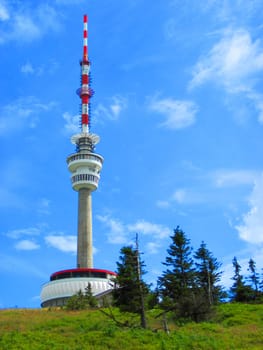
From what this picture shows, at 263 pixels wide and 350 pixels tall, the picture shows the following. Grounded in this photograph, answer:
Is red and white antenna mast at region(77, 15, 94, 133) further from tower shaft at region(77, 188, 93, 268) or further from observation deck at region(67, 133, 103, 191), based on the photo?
tower shaft at region(77, 188, 93, 268)

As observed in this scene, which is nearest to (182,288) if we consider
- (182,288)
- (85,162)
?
(182,288)

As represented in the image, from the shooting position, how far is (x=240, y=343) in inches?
1021

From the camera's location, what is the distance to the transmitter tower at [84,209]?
80438 mm


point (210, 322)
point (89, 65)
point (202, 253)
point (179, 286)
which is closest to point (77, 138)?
point (89, 65)

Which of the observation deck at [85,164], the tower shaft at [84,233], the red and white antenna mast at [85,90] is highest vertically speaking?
the red and white antenna mast at [85,90]

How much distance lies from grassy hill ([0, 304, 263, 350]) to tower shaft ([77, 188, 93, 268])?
47.1 m

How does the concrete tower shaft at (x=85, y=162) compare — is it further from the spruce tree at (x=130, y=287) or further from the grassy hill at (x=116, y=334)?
the spruce tree at (x=130, y=287)

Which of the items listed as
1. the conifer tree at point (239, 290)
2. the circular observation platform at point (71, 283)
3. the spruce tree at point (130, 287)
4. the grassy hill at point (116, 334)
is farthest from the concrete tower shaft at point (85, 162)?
the spruce tree at point (130, 287)

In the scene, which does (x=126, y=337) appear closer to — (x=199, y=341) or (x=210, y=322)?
(x=199, y=341)

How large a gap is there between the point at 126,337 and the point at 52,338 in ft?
14.7

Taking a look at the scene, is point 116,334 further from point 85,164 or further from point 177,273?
point 85,164

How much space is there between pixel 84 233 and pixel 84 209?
5.39 metres

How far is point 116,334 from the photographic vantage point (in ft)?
89.6

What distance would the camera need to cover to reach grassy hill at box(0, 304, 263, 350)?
2491 centimetres
